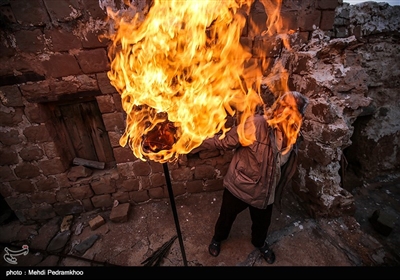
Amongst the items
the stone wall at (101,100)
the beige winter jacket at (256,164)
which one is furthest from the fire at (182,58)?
the beige winter jacket at (256,164)

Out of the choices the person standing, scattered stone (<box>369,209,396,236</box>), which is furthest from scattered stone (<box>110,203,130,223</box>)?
scattered stone (<box>369,209,396,236</box>)

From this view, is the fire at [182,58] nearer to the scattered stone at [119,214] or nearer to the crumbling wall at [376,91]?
the scattered stone at [119,214]

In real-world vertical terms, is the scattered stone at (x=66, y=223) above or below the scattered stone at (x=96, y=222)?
below

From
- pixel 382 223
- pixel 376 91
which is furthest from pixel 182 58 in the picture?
pixel 376 91

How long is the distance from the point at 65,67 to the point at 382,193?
7252mm

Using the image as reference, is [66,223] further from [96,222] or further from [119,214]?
[119,214]

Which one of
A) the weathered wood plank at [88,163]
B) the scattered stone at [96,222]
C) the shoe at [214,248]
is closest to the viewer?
the shoe at [214,248]

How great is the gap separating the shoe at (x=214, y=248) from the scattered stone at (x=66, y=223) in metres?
2.94

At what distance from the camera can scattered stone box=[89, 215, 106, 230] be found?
386 centimetres

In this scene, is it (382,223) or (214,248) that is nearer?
(214,248)

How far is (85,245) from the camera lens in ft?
11.7

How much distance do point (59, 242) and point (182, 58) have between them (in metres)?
4.08

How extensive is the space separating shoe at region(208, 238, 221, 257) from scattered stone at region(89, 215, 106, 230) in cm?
223

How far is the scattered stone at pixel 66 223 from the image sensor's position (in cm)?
396
